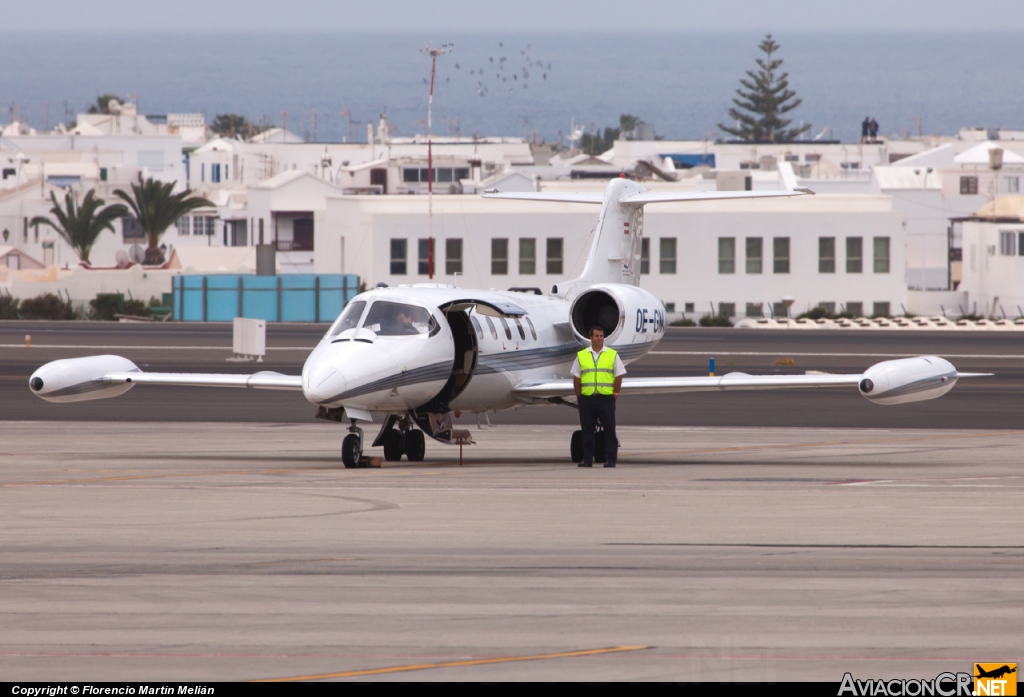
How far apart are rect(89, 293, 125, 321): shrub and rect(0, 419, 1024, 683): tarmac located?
190ft

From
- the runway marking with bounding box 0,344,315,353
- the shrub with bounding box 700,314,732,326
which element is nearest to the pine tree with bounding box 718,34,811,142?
the shrub with bounding box 700,314,732,326

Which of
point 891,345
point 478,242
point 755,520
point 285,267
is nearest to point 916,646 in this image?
point 755,520

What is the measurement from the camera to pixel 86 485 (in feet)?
55.5

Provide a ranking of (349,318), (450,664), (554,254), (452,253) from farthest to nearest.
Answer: (452,253), (554,254), (349,318), (450,664)

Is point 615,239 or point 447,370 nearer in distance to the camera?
point 447,370

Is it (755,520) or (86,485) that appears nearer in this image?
(755,520)

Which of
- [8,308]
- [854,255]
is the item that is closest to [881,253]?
[854,255]

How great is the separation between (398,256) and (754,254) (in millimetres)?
19661

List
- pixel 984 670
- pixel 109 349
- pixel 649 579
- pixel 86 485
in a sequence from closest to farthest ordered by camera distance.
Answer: pixel 984 670
pixel 649 579
pixel 86 485
pixel 109 349

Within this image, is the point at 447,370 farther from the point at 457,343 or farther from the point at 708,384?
the point at 708,384

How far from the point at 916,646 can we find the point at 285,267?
294 feet

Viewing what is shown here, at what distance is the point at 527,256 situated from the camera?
8012cm

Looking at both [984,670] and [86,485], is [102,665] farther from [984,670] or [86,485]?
[86,485]

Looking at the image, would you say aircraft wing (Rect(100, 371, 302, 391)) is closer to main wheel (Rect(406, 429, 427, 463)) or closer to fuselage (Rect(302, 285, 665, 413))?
fuselage (Rect(302, 285, 665, 413))
